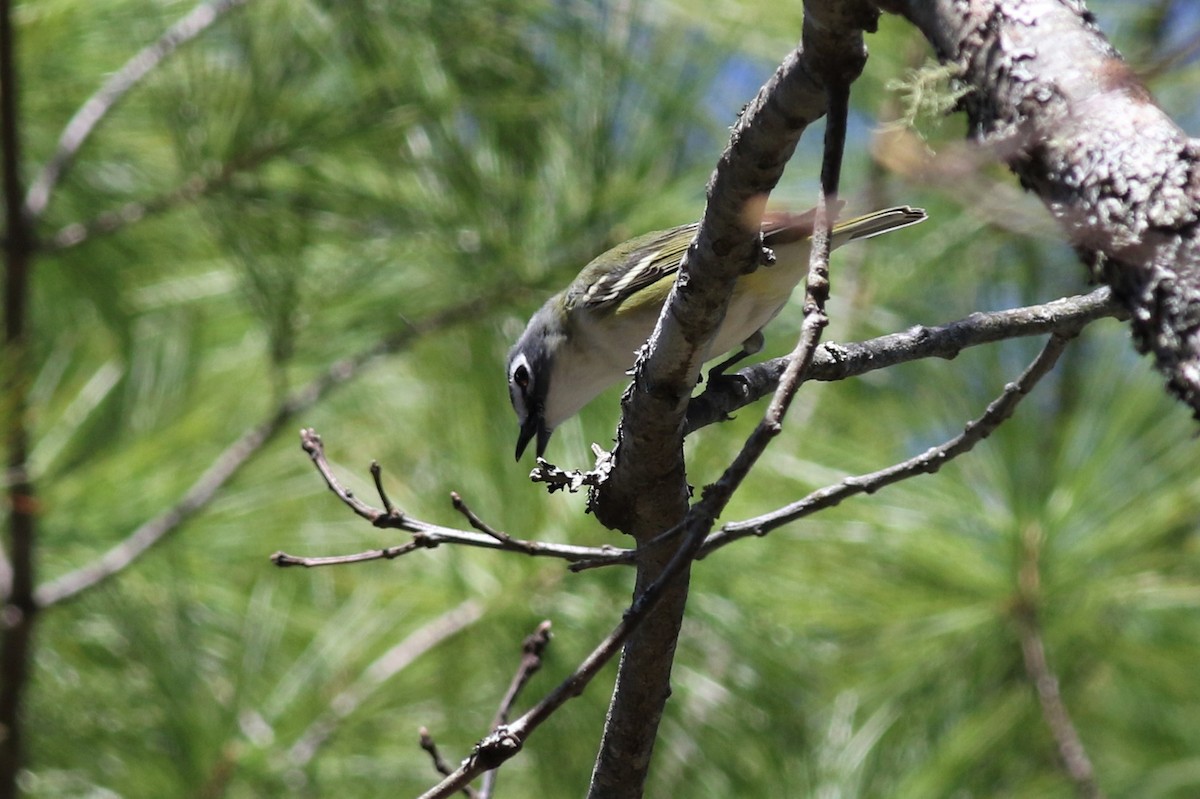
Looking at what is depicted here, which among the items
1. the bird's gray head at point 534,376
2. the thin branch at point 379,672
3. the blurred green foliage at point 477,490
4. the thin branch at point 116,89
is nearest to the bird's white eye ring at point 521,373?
the bird's gray head at point 534,376

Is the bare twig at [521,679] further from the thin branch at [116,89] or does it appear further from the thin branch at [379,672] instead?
the thin branch at [116,89]

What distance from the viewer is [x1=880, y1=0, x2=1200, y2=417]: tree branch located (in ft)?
2.21

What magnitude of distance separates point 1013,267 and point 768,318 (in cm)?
244

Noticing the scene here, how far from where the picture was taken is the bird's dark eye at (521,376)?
2.79m

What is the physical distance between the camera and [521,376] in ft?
9.23

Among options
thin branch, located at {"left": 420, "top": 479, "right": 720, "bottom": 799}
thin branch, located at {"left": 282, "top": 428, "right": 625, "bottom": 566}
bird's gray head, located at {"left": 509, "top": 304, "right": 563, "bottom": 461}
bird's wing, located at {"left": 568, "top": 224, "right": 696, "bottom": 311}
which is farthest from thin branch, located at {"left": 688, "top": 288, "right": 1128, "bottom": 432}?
bird's gray head, located at {"left": 509, "top": 304, "right": 563, "bottom": 461}

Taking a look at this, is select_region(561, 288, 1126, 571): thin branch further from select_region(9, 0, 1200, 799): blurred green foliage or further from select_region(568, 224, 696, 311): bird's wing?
select_region(9, 0, 1200, 799): blurred green foliage

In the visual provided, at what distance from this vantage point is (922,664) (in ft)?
11.0

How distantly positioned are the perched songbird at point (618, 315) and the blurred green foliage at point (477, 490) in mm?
410

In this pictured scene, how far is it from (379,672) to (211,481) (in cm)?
66

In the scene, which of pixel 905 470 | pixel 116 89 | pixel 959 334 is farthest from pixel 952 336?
pixel 116 89

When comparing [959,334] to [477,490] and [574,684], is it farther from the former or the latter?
[477,490]

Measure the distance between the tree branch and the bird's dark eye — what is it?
205cm

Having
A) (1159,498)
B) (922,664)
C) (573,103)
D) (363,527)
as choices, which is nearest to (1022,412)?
(1159,498)
